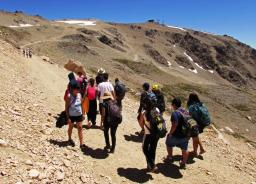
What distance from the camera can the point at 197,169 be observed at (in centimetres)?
1394

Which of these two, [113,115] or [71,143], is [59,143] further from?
[113,115]

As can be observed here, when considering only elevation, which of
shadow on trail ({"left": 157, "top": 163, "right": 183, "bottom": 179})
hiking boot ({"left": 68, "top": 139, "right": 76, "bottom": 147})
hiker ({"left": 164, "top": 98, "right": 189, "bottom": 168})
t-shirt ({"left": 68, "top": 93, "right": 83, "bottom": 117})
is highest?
t-shirt ({"left": 68, "top": 93, "right": 83, "bottom": 117})

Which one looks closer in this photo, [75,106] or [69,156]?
[69,156]

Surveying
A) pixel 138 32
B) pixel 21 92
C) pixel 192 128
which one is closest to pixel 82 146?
pixel 192 128

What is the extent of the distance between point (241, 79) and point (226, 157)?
14066 cm

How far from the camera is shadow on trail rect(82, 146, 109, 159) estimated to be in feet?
41.6

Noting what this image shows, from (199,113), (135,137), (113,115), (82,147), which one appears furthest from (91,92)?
(199,113)

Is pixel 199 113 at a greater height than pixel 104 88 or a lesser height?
lesser

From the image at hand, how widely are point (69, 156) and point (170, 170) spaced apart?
3487mm

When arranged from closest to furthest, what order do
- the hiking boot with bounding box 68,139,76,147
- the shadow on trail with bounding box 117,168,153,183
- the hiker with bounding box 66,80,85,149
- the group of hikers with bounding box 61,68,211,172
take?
the group of hikers with bounding box 61,68,211,172
the shadow on trail with bounding box 117,168,153,183
the hiker with bounding box 66,80,85,149
the hiking boot with bounding box 68,139,76,147

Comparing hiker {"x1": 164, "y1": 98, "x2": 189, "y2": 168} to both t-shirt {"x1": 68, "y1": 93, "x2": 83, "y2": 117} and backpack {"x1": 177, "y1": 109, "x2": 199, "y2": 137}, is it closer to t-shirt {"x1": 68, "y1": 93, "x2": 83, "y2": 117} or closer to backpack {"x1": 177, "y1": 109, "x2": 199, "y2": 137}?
backpack {"x1": 177, "y1": 109, "x2": 199, "y2": 137}

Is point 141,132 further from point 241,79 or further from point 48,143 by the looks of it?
point 241,79

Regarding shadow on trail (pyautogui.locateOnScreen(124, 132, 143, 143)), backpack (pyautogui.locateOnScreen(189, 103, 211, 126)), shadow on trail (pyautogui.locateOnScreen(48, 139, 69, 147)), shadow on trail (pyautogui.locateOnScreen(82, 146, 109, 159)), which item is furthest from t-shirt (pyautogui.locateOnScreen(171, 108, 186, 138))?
shadow on trail (pyautogui.locateOnScreen(124, 132, 143, 143))

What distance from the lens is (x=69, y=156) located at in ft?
38.5
